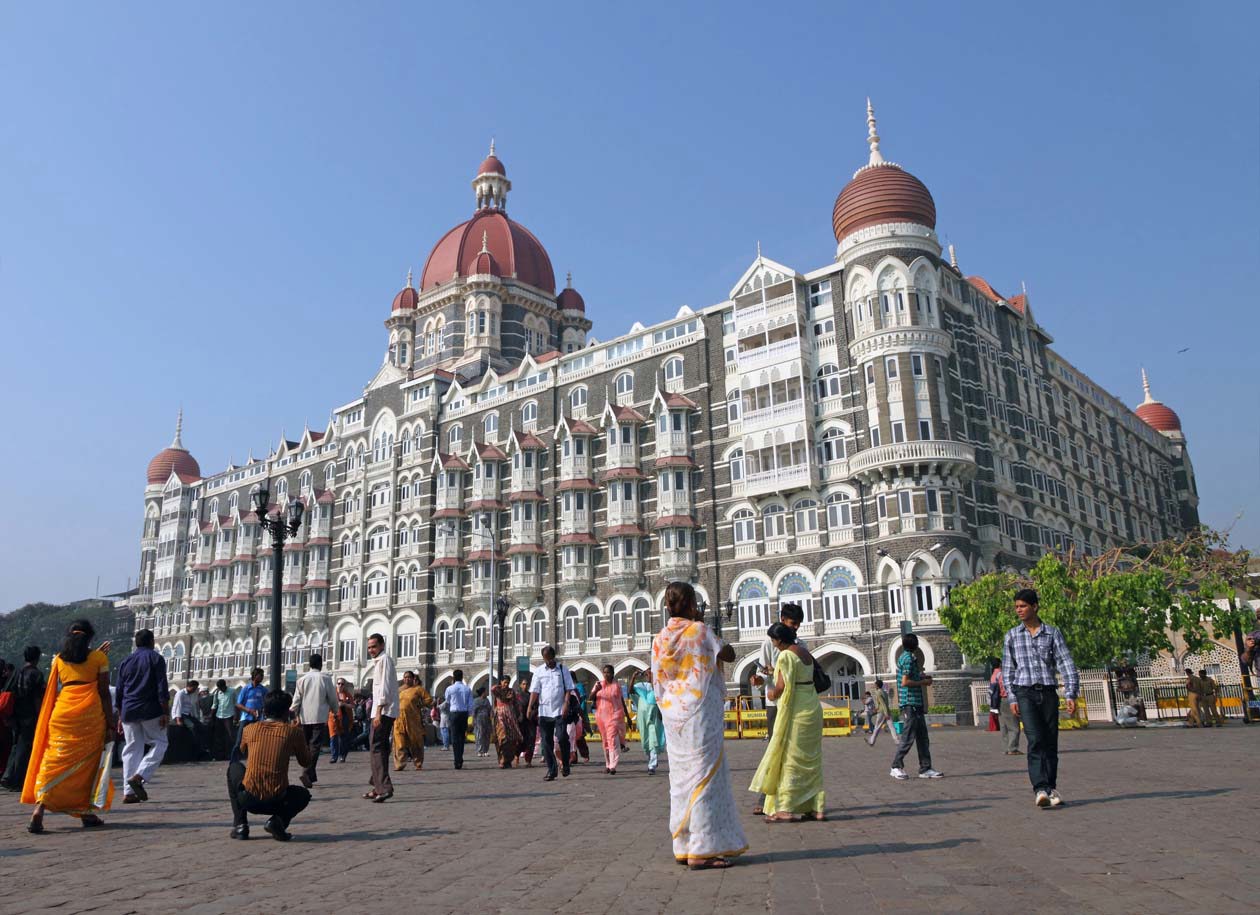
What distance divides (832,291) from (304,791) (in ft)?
117

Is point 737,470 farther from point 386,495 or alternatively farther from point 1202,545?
point 386,495

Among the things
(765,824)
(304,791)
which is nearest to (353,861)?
(304,791)

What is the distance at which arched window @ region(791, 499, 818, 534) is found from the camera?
39156 millimetres

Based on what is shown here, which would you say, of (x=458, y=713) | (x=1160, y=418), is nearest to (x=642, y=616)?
(x=458, y=713)

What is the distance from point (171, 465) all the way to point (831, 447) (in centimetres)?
5663

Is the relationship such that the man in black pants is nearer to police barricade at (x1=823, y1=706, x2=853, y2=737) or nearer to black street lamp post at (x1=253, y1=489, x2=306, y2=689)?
black street lamp post at (x1=253, y1=489, x2=306, y2=689)

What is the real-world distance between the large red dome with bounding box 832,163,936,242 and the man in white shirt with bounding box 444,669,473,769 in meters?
27.6

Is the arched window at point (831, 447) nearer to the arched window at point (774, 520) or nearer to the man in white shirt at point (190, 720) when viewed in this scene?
the arched window at point (774, 520)

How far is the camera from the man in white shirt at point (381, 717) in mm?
11344

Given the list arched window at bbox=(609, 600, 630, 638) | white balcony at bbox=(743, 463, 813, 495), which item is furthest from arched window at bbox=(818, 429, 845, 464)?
arched window at bbox=(609, 600, 630, 638)

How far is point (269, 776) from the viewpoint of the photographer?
25.8 ft

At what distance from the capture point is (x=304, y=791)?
8.06 meters

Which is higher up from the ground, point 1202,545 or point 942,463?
point 942,463

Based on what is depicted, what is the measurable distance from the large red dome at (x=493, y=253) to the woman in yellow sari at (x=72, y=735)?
51852mm
